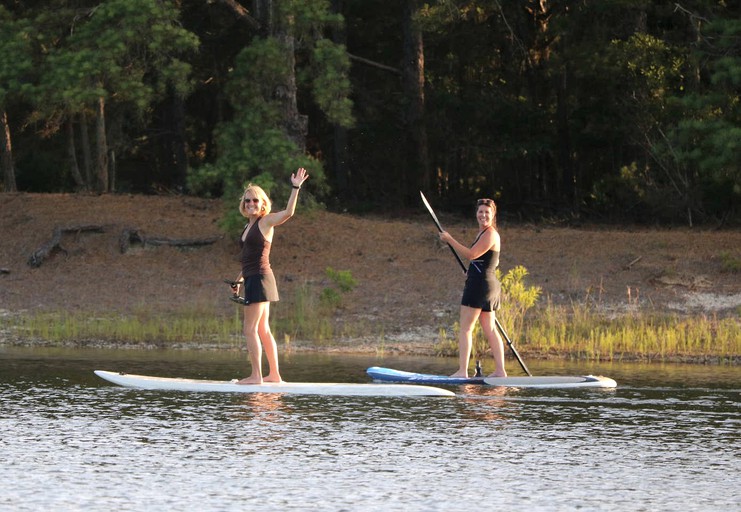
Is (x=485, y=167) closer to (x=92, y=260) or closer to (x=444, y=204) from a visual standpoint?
(x=444, y=204)

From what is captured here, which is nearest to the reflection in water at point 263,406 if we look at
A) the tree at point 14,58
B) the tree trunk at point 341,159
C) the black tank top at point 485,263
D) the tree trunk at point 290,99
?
the black tank top at point 485,263

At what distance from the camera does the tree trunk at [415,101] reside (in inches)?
1325

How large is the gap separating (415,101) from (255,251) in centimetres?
2109

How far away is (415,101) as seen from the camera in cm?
3409

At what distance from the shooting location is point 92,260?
26.1 meters

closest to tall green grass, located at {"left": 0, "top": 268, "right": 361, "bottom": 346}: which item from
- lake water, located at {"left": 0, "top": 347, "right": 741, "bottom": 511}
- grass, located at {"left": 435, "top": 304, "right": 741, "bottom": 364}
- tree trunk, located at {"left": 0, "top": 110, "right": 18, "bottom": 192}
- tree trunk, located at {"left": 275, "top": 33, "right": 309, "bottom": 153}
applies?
grass, located at {"left": 435, "top": 304, "right": 741, "bottom": 364}

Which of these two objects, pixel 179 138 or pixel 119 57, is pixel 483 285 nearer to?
pixel 119 57

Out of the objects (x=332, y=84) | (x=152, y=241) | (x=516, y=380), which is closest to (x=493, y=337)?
(x=516, y=380)

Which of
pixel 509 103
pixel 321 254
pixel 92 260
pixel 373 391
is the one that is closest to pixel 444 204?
pixel 509 103

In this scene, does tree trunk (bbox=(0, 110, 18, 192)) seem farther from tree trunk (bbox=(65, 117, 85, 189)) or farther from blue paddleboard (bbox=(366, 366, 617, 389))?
blue paddleboard (bbox=(366, 366, 617, 389))

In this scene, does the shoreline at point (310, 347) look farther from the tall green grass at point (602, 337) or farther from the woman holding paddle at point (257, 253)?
the woman holding paddle at point (257, 253)

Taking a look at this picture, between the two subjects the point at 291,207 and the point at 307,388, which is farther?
the point at 307,388

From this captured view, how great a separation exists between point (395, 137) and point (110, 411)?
2509 cm

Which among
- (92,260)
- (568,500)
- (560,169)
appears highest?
(560,169)
